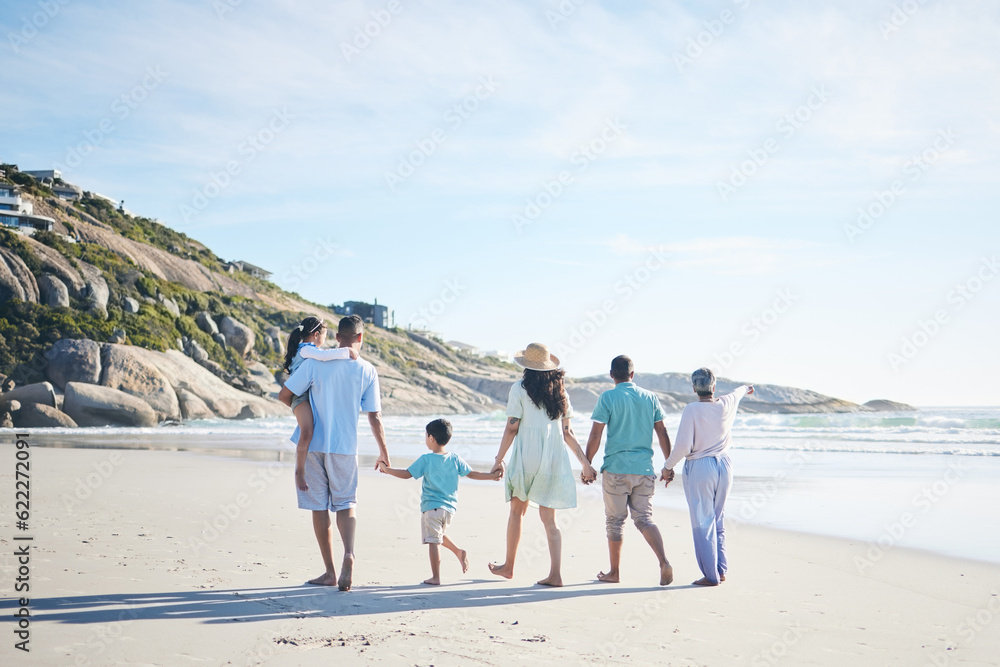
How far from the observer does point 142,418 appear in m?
27.5

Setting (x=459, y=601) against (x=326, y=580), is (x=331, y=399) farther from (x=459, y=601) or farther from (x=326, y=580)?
(x=459, y=601)

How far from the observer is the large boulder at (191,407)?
3088 centimetres

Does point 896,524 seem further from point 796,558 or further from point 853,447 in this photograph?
point 853,447

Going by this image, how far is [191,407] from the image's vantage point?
31.2 m

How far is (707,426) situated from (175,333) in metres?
38.7

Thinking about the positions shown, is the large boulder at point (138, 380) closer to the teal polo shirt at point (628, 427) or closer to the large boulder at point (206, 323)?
the large boulder at point (206, 323)

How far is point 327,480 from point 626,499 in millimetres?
2303

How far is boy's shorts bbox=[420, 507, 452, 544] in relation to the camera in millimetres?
5496

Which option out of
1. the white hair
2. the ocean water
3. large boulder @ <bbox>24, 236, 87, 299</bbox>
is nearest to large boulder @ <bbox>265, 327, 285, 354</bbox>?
large boulder @ <bbox>24, 236, 87, 299</bbox>

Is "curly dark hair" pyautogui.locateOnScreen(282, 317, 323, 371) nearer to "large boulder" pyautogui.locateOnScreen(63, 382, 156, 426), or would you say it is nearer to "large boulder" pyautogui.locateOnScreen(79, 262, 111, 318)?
"large boulder" pyautogui.locateOnScreen(63, 382, 156, 426)

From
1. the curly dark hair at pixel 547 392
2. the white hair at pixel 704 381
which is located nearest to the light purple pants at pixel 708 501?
the white hair at pixel 704 381

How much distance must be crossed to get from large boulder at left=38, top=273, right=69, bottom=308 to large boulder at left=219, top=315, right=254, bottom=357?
35.7 feet

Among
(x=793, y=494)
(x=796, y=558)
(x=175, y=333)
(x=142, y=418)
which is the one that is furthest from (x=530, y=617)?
(x=175, y=333)

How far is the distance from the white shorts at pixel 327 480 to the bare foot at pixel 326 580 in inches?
18.2
